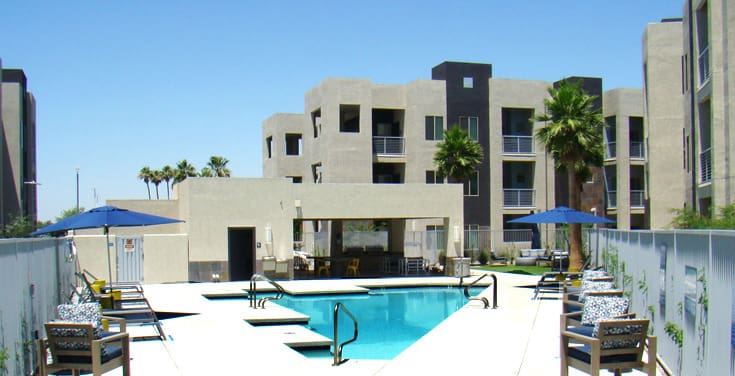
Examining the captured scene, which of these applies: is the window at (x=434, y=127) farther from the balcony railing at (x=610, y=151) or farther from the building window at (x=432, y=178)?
the balcony railing at (x=610, y=151)

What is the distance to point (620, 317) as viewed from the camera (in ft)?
30.0

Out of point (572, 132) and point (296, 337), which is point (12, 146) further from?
point (296, 337)

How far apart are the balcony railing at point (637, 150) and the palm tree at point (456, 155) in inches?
408

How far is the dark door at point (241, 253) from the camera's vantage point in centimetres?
2852

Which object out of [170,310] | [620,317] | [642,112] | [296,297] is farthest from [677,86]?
[620,317]

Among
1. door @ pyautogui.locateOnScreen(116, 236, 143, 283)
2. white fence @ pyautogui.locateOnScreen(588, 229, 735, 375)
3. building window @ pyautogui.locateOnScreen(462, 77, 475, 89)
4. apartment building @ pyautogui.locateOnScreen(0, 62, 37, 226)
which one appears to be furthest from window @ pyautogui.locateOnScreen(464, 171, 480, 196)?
white fence @ pyautogui.locateOnScreen(588, 229, 735, 375)

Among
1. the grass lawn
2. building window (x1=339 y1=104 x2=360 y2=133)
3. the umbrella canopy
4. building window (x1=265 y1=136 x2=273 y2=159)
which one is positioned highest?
building window (x1=339 y1=104 x2=360 y2=133)

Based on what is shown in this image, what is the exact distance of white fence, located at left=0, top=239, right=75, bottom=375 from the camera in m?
7.71

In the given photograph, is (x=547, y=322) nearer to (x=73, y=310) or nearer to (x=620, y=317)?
(x=620, y=317)

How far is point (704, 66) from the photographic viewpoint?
2536 centimetres

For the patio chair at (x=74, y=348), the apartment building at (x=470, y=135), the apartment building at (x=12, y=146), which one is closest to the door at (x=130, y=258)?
the apartment building at (x=470, y=135)

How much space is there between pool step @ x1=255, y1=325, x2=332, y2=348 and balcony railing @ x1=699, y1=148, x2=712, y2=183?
15.7 m

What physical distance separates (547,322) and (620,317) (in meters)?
6.72

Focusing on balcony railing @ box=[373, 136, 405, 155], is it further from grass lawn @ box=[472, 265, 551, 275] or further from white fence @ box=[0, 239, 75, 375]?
white fence @ box=[0, 239, 75, 375]
